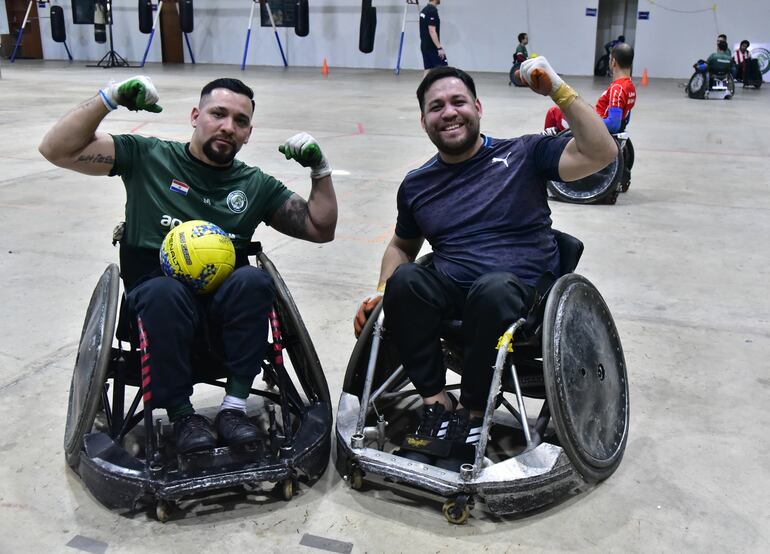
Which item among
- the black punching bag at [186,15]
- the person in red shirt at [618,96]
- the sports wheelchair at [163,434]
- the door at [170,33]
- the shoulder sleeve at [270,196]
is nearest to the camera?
the sports wheelchair at [163,434]

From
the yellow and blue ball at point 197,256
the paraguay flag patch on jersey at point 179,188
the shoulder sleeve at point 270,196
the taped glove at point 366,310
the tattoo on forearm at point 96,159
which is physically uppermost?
the tattoo on forearm at point 96,159

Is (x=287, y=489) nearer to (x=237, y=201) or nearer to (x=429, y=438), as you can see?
(x=429, y=438)

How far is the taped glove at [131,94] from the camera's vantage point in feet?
8.61

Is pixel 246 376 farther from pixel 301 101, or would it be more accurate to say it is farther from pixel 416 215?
pixel 301 101

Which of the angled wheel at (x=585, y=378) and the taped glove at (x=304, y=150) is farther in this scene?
the taped glove at (x=304, y=150)

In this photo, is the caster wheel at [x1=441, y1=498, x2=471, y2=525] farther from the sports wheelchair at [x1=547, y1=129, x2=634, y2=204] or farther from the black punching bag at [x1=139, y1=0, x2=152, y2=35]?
the black punching bag at [x1=139, y1=0, x2=152, y2=35]

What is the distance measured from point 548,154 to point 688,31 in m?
18.9

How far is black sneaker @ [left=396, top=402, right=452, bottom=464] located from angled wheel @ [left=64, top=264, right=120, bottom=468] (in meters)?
0.96

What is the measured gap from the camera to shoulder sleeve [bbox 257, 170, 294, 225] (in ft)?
9.81

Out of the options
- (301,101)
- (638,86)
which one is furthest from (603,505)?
(638,86)

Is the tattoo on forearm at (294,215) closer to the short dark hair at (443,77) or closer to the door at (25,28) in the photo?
the short dark hair at (443,77)

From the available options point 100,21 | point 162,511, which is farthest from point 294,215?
point 100,21

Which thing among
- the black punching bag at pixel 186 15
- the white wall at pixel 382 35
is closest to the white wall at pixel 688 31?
the white wall at pixel 382 35

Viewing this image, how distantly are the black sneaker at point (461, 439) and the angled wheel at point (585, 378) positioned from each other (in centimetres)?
29
